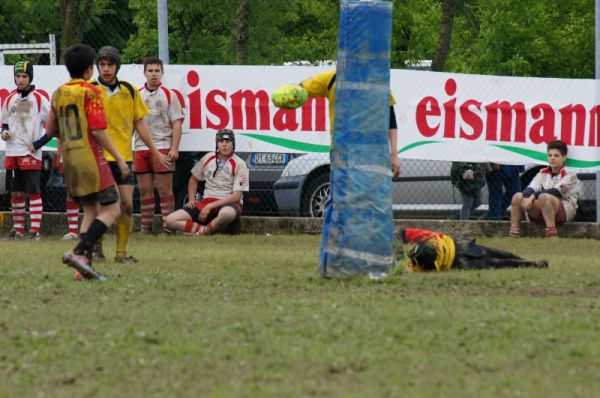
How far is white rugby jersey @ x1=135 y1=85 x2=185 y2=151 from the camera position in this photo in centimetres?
1600

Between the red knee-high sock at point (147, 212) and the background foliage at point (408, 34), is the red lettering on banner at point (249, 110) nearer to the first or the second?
the red knee-high sock at point (147, 212)

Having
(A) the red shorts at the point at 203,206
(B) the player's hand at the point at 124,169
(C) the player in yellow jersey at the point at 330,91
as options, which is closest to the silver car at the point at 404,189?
(A) the red shorts at the point at 203,206

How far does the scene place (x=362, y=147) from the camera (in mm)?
10062

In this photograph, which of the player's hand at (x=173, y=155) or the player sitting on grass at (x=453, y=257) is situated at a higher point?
the player's hand at (x=173, y=155)

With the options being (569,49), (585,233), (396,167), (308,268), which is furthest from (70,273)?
(569,49)

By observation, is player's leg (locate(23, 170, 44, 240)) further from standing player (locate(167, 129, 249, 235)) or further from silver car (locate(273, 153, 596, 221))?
silver car (locate(273, 153, 596, 221))

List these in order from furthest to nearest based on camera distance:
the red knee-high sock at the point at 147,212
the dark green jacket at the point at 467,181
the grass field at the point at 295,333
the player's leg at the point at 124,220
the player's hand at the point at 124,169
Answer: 1. the dark green jacket at the point at 467,181
2. the red knee-high sock at the point at 147,212
3. the player's leg at the point at 124,220
4. the player's hand at the point at 124,169
5. the grass field at the point at 295,333

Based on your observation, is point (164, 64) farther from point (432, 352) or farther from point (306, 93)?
point (432, 352)

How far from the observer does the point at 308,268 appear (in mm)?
11258

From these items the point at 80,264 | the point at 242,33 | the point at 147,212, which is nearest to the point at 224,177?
the point at 147,212

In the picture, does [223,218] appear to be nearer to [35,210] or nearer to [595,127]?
[35,210]

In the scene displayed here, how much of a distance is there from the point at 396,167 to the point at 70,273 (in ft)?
9.45

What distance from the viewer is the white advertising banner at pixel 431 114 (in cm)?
1628

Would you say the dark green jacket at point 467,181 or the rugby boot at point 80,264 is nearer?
the rugby boot at point 80,264
